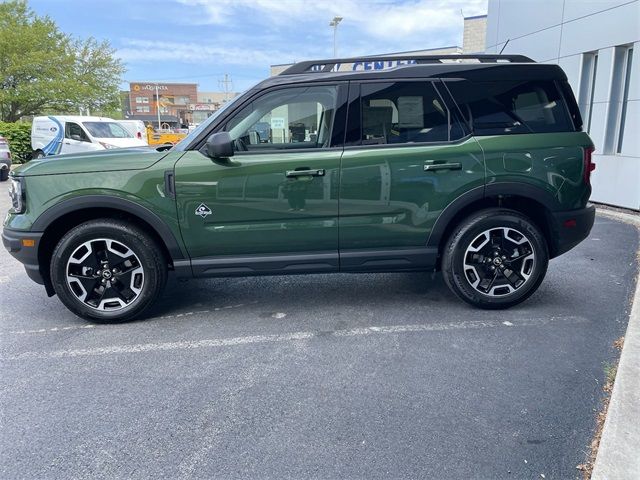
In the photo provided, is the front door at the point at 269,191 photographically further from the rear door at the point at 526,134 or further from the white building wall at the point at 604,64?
the white building wall at the point at 604,64

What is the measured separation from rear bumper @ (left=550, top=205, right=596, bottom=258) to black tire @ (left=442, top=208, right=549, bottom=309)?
0.13m

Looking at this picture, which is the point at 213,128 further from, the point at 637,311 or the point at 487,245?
the point at 637,311

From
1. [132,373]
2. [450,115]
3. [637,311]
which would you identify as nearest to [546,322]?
[637,311]

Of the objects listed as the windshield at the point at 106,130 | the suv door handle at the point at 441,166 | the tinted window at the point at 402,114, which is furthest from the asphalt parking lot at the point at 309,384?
the windshield at the point at 106,130

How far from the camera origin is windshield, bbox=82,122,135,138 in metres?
16.7

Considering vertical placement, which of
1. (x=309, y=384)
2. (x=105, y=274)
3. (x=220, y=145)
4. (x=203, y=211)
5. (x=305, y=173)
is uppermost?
(x=220, y=145)

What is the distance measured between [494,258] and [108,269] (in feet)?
10.4

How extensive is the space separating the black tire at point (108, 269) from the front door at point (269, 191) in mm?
349

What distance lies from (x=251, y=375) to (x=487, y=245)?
223 cm

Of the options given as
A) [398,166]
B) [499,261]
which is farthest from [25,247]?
[499,261]

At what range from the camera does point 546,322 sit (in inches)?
158

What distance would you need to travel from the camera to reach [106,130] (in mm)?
17078

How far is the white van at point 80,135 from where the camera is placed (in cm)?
1648

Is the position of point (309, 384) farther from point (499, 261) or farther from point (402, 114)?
point (402, 114)
